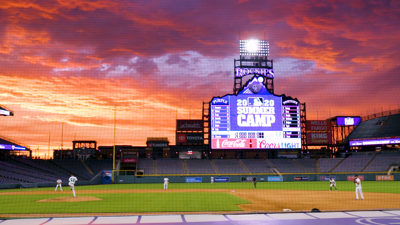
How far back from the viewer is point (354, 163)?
186 ft

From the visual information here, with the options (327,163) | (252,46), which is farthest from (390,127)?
(252,46)

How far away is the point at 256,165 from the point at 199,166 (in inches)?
397

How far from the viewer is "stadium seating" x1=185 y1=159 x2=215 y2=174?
2183 inches

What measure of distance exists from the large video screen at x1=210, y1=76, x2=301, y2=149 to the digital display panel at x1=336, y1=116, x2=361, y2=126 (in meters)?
19.2

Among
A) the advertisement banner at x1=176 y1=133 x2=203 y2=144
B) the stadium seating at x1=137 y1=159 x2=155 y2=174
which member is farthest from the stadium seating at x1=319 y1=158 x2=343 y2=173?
the stadium seating at x1=137 y1=159 x2=155 y2=174

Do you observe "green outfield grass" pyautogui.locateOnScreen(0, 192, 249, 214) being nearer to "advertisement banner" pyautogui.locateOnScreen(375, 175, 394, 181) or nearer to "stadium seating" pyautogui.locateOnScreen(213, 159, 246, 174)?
"stadium seating" pyautogui.locateOnScreen(213, 159, 246, 174)

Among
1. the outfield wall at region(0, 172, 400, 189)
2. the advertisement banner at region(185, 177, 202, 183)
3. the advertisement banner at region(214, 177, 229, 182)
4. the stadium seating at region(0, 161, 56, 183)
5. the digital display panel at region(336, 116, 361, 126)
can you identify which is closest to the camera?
the stadium seating at region(0, 161, 56, 183)

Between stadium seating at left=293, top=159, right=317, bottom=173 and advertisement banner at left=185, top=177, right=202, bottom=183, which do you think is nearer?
advertisement banner at left=185, top=177, right=202, bottom=183

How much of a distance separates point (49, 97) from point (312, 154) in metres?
56.8

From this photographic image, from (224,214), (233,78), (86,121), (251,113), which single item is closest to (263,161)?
(251,113)

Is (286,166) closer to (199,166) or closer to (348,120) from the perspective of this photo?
(199,166)

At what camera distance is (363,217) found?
41.8 ft

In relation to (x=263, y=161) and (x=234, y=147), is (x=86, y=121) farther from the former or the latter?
(x=263, y=161)

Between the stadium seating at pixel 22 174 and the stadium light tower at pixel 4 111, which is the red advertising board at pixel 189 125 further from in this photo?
the stadium light tower at pixel 4 111
